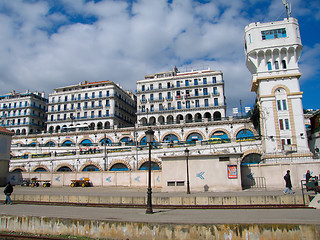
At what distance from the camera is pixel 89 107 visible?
201ft

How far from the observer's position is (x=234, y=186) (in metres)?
21.9

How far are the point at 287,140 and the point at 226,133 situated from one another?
511 inches

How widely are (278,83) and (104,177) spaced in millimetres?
25987

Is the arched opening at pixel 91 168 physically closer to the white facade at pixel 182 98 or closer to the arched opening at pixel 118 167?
the arched opening at pixel 118 167

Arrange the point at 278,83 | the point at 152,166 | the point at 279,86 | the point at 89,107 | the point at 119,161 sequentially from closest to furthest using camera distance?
the point at 279,86
the point at 278,83
the point at 152,166
the point at 119,161
the point at 89,107

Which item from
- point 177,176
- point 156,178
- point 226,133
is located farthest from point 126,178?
point 226,133

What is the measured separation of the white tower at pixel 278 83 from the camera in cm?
3112

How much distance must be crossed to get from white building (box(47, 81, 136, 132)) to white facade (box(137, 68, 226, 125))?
682 cm

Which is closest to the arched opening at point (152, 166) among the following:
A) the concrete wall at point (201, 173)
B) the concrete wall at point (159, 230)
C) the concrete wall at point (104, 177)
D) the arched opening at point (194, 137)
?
the concrete wall at point (104, 177)

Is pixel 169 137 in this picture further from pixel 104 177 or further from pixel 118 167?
pixel 104 177

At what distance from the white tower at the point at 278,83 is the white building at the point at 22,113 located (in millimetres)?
60520

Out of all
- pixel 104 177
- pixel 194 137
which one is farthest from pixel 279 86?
pixel 104 177

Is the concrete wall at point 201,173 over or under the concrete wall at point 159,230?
over

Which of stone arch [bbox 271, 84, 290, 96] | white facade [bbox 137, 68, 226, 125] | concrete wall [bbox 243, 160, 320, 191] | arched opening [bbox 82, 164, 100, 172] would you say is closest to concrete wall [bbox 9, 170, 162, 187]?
arched opening [bbox 82, 164, 100, 172]
